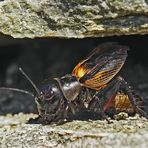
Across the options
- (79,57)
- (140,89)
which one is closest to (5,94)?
(79,57)

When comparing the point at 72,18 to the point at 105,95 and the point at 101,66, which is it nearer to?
the point at 101,66

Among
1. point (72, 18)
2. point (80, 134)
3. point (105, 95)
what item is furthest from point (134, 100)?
point (72, 18)

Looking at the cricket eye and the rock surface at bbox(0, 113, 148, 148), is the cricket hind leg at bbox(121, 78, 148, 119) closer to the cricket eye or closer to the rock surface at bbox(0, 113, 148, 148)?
the rock surface at bbox(0, 113, 148, 148)

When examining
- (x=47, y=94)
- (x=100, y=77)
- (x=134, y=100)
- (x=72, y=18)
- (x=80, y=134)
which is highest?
(x=72, y=18)

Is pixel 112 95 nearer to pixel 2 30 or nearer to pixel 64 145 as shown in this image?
pixel 64 145

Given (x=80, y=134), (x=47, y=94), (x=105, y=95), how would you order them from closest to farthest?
(x=80, y=134)
(x=47, y=94)
(x=105, y=95)

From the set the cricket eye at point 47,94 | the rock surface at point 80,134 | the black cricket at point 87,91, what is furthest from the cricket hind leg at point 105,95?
the cricket eye at point 47,94
